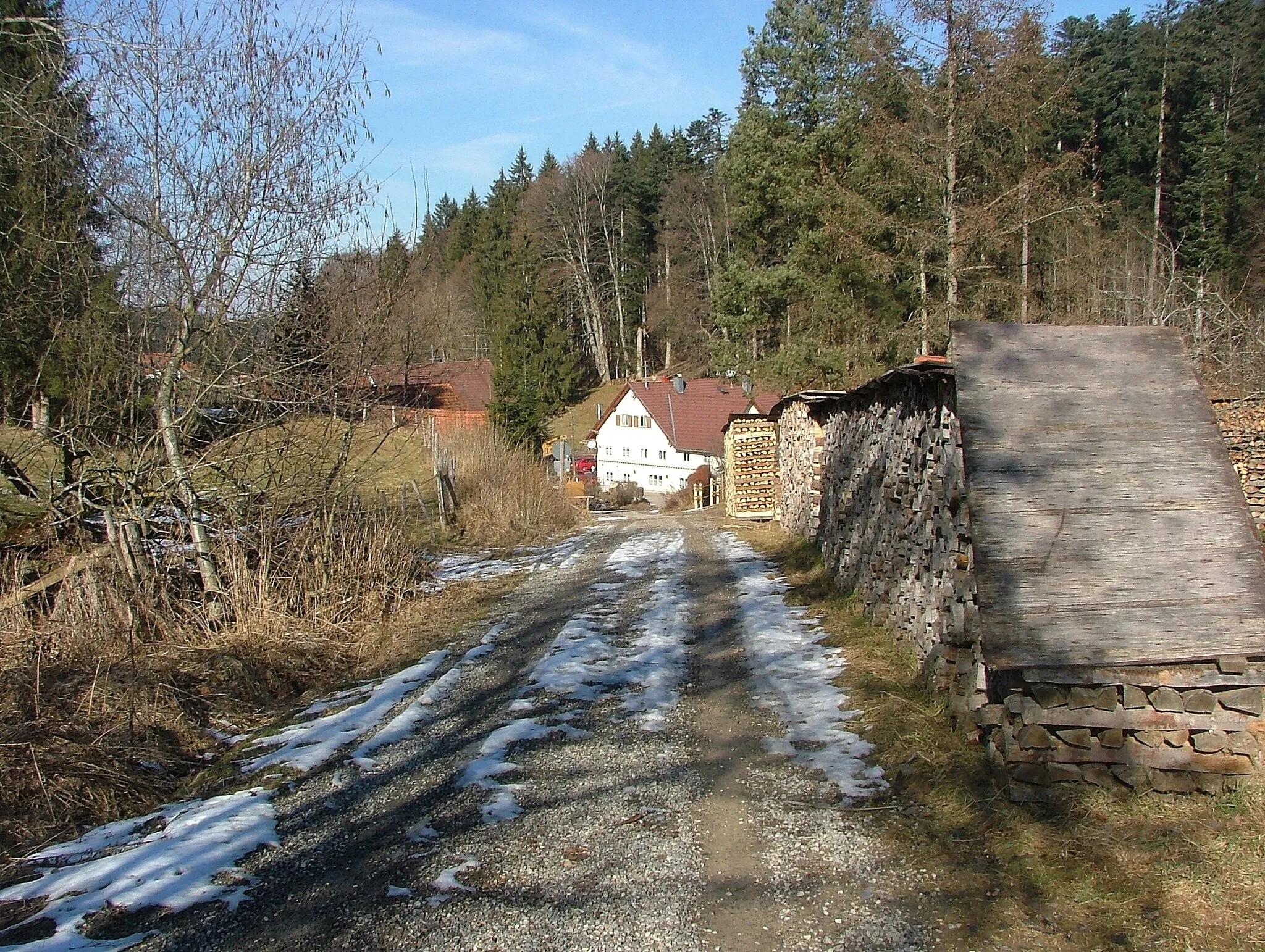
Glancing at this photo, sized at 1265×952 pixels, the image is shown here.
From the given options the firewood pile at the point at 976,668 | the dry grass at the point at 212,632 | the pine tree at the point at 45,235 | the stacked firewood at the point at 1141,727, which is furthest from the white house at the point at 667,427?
the stacked firewood at the point at 1141,727

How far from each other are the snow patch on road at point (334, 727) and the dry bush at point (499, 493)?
9.11 m

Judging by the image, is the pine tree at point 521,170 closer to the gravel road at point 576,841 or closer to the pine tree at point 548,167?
the pine tree at point 548,167

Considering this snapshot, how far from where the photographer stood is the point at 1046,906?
138 inches

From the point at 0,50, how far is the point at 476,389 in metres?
38.1

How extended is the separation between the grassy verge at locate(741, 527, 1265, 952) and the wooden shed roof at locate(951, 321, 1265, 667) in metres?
0.74

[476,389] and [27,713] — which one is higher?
[476,389]

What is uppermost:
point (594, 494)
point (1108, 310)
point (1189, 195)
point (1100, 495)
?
point (1189, 195)

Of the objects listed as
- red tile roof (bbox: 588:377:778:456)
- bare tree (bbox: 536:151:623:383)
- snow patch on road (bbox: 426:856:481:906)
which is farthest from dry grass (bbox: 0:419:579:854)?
bare tree (bbox: 536:151:623:383)

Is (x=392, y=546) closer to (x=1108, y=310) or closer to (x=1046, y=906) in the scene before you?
(x=1046, y=906)

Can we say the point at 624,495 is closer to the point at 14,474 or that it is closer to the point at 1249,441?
the point at 1249,441

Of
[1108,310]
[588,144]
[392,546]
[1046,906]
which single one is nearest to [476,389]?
[588,144]

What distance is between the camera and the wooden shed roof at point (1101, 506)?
13.8 ft

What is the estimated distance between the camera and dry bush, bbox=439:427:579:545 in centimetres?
1700

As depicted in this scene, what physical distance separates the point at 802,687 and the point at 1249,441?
9.69m
